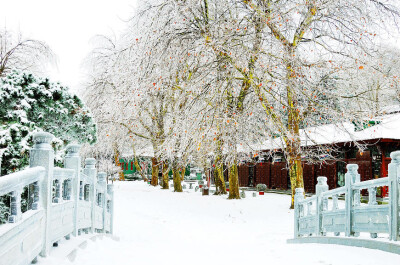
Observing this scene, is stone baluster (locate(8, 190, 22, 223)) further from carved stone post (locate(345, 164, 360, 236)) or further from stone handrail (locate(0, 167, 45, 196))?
carved stone post (locate(345, 164, 360, 236))

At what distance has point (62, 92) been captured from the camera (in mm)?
8398

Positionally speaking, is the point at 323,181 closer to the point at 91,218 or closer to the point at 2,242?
the point at 91,218

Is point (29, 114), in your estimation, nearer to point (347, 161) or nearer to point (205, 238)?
point (205, 238)

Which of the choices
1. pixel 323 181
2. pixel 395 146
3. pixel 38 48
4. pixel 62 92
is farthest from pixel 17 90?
pixel 395 146

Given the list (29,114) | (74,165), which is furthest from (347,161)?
(74,165)

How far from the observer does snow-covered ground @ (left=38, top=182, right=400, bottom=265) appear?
517cm

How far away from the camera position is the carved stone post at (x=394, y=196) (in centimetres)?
477

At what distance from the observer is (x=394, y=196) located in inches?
190

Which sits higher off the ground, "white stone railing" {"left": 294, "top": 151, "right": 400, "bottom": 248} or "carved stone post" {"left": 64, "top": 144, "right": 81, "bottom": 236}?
"carved stone post" {"left": 64, "top": 144, "right": 81, "bottom": 236}

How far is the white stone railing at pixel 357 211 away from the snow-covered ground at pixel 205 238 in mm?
351

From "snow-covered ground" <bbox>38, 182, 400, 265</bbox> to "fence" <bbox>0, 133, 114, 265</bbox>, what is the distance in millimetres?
302

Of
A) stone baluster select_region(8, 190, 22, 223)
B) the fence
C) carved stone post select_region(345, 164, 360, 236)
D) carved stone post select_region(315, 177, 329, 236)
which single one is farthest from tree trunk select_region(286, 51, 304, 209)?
stone baluster select_region(8, 190, 22, 223)

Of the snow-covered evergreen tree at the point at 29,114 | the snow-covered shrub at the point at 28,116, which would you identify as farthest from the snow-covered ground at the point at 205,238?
the snow-covered evergreen tree at the point at 29,114

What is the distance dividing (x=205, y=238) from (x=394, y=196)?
7.23 metres
